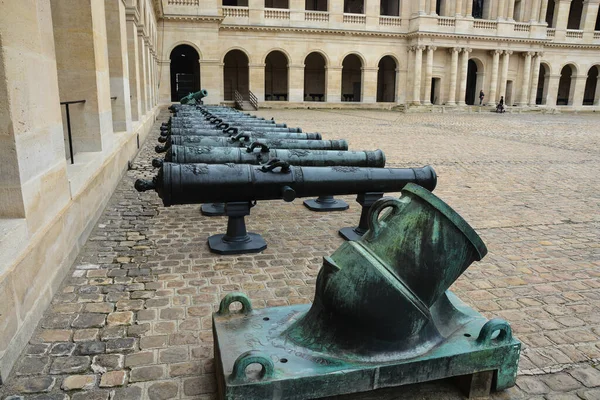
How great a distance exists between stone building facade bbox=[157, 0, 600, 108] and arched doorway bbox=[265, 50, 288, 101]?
0.09m

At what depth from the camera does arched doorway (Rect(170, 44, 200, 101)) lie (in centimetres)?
3803

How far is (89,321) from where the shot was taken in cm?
350

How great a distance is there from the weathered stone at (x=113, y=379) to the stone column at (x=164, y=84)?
105 feet

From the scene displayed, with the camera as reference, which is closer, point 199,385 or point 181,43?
point 199,385

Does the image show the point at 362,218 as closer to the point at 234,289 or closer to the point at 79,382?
the point at 234,289

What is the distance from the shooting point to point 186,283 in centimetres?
Result: 424

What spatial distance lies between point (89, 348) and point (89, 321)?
41cm

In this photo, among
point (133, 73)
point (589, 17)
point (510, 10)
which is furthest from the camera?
point (589, 17)

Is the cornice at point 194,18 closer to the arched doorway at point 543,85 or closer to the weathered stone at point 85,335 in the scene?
the arched doorway at point 543,85

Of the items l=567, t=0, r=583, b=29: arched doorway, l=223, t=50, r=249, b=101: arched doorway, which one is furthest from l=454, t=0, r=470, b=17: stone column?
l=223, t=50, r=249, b=101: arched doorway

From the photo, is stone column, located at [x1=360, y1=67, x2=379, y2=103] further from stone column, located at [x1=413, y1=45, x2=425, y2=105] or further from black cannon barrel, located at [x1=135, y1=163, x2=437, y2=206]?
black cannon barrel, located at [x1=135, y1=163, x2=437, y2=206]

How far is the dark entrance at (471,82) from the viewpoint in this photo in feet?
152

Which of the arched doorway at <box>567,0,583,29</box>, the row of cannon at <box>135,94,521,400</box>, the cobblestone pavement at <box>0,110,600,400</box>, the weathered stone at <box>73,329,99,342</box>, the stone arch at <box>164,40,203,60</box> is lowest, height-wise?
the cobblestone pavement at <box>0,110,600,400</box>

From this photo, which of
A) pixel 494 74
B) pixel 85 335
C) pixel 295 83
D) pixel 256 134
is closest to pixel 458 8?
pixel 494 74
